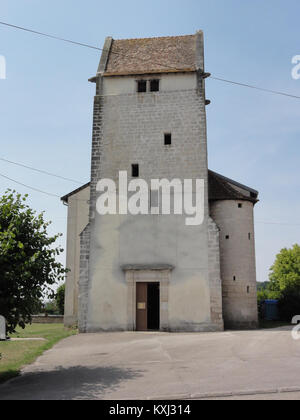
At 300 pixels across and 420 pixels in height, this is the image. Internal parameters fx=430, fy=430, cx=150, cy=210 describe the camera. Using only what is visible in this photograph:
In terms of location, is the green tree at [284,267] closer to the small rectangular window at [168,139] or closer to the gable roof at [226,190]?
the gable roof at [226,190]

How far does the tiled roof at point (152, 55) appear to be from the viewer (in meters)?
23.6

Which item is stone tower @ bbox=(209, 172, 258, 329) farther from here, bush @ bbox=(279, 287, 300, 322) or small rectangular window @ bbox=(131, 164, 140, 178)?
bush @ bbox=(279, 287, 300, 322)

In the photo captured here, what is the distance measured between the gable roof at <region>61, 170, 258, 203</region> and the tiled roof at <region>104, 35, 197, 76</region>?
6581 mm

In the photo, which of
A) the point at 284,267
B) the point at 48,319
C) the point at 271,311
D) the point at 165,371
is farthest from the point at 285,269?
the point at 165,371

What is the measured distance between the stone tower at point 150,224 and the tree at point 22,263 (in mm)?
10778

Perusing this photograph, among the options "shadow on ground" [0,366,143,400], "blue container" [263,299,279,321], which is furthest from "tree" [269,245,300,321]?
"shadow on ground" [0,366,143,400]

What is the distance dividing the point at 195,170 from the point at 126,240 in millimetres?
5010

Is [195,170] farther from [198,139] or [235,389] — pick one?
[235,389]

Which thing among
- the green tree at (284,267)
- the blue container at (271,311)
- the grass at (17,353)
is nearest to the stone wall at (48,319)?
the blue container at (271,311)

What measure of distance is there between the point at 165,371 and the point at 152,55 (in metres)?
19.4
